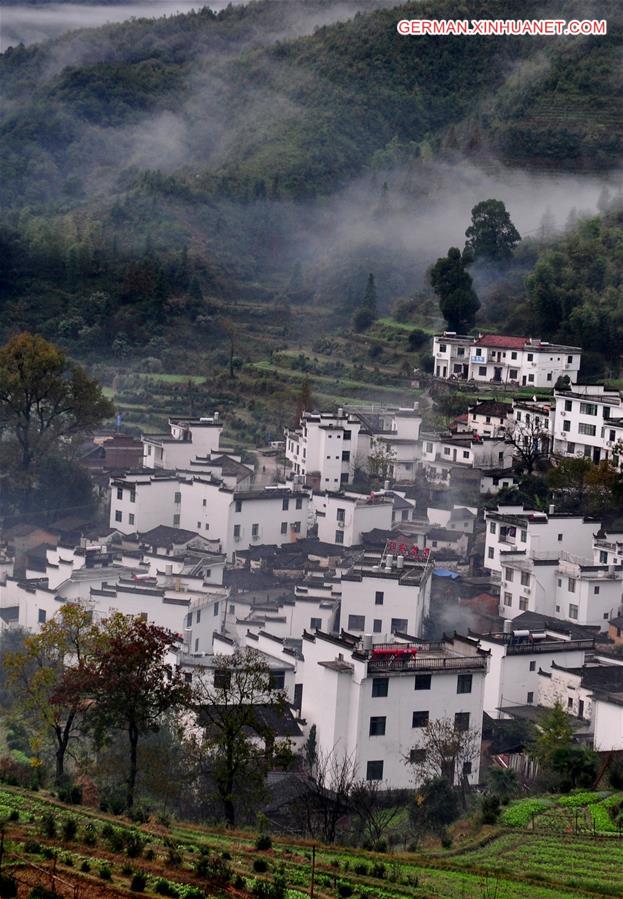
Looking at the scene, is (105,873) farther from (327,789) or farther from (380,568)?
(380,568)

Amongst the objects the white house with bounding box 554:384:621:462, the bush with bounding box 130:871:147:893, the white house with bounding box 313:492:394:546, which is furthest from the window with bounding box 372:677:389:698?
the white house with bounding box 554:384:621:462

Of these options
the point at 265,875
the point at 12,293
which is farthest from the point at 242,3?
the point at 265,875

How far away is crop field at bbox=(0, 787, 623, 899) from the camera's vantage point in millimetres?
9477

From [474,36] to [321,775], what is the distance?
40.3 m

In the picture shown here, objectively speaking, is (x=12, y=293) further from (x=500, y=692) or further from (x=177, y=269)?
(x=500, y=692)

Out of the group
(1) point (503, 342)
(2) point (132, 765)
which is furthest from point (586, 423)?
(2) point (132, 765)

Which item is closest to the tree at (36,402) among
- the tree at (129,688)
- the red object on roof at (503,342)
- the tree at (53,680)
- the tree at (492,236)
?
Result: the red object on roof at (503,342)

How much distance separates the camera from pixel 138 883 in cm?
934

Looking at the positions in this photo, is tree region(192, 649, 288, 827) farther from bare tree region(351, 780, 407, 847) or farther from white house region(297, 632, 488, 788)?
bare tree region(351, 780, 407, 847)

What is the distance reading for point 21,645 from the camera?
18.2m

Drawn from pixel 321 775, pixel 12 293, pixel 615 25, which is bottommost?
pixel 321 775

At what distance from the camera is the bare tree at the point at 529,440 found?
24.4m

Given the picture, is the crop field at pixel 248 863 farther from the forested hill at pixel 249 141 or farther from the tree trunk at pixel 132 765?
the forested hill at pixel 249 141

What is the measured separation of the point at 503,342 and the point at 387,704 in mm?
14722
